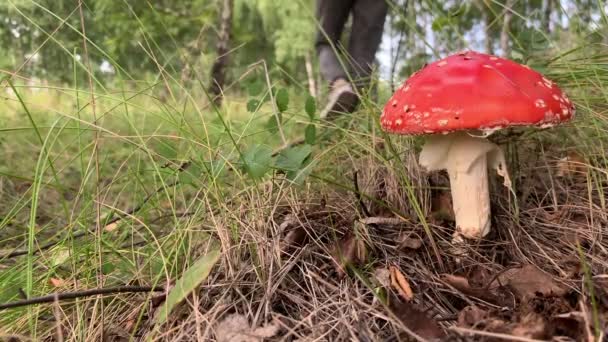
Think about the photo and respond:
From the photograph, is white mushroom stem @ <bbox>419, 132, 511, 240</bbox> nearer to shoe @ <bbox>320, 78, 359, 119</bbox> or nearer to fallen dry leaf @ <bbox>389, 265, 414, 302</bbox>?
fallen dry leaf @ <bbox>389, 265, 414, 302</bbox>

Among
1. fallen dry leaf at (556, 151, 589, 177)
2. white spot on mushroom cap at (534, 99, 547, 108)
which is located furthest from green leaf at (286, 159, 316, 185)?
fallen dry leaf at (556, 151, 589, 177)

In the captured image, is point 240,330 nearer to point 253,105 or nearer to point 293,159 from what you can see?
point 293,159

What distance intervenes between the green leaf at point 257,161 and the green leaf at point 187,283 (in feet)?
0.80

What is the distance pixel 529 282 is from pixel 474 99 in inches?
18.6

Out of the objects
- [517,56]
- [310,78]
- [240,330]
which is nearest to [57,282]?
[240,330]

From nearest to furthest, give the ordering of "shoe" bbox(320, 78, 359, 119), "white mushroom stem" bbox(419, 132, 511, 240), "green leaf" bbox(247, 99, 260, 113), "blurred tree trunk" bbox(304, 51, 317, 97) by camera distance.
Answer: "white mushroom stem" bbox(419, 132, 511, 240)
"green leaf" bbox(247, 99, 260, 113)
"shoe" bbox(320, 78, 359, 119)
"blurred tree trunk" bbox(304, 51, 317, 97)

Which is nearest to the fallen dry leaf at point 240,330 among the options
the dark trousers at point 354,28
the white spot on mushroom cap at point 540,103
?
the white spot on mushroom cap at point 540,103

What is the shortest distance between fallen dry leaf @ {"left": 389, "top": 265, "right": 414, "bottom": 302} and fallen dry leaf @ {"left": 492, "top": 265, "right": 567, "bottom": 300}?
22 centimetres

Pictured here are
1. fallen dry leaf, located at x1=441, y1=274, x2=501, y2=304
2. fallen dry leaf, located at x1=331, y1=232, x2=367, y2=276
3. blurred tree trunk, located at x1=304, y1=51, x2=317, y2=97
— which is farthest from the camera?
blurred tree trunk, located at x1=304, y1=51, x2=317, y2=97

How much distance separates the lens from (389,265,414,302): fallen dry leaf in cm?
107

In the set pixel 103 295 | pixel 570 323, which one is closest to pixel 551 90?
pixel 570 323

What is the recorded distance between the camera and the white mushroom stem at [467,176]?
1.33 metres

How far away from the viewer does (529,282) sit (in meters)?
1.12

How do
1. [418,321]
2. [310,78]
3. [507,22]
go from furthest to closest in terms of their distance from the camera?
[310,78] < [507,22] < [418,321]
